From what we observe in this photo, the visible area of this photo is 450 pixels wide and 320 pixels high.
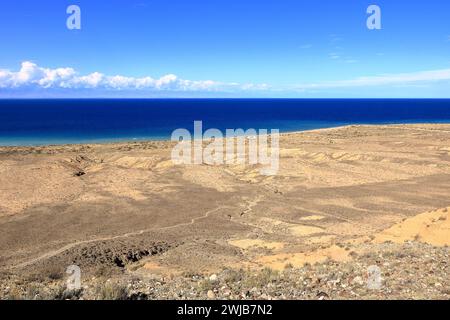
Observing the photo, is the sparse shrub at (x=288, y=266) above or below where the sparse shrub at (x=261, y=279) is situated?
below

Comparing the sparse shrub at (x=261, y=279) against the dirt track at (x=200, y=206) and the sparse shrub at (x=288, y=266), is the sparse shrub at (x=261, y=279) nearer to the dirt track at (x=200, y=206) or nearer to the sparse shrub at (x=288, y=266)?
the sparse shrub at (x=288, y=266)

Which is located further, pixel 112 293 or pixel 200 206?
pixel 200 206

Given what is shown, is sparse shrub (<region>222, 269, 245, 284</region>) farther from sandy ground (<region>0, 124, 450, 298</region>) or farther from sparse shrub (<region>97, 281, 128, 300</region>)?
sandy ground (<region>0, 124, 450, 298</region>)

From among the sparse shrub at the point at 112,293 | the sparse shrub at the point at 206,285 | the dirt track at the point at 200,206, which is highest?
the sparse shrub at the point at 112,293

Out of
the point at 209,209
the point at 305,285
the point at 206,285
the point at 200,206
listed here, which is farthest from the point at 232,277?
the point at 200,206

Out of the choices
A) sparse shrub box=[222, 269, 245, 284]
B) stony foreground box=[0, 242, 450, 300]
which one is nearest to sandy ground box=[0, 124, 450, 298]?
stony foreground box=[0, 242, 450, 300]

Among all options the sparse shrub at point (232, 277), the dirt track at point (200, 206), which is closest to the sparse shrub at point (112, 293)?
the sparse shrub at point (232, 277)

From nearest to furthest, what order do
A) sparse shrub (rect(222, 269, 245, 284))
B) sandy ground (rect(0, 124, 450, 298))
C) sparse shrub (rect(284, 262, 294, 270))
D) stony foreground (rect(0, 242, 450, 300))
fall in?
stony foreground (rect(0, 242, 450, 300)) → sparse shrub (rect(222, 269, 245, 284)) → sparse shrub (rect(284, 262, 294, 270)) → sandy ground (rect(0, 124, 450, 298))

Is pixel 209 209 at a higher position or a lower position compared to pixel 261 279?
lower

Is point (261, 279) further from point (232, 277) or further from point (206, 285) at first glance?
point (206, 285)
